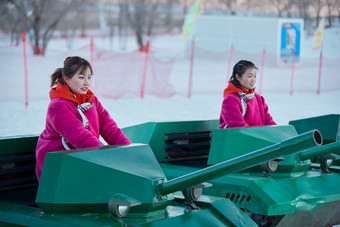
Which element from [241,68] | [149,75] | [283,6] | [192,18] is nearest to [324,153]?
[241,68]

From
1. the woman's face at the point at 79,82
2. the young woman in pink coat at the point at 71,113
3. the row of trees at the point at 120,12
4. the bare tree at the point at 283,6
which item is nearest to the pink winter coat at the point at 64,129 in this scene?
the young woman in pink coat at the point at 71,113

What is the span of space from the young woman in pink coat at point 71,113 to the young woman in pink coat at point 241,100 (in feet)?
4.77

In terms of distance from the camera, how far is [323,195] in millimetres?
4086

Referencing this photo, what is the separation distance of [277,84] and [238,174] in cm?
1443

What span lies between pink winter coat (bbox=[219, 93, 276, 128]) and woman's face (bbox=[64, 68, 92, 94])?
1.65m

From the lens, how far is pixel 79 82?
3715mm

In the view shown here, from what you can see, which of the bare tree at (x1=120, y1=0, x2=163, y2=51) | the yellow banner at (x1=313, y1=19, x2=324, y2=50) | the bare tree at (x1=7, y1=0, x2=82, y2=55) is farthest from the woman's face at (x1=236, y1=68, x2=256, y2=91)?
the bare tree at (x1=120, y1=0, x2=163, y2=51)

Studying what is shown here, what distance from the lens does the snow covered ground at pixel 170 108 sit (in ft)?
32.3

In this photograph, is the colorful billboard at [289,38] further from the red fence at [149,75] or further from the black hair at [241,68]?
the black hair at [241,68]

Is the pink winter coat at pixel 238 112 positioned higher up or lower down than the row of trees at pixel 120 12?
lower down

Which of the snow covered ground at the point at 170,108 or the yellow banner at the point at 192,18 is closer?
the snow covered ground at the point at 170,108

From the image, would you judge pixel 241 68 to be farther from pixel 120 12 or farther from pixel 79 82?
pixel 120 12

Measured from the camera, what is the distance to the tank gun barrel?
92.5 inches

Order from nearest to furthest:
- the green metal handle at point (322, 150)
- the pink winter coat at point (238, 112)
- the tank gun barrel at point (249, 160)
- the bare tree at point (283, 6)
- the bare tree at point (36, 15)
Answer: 1. the tank gun barrel at point (249, 160)
2. the green metal handle at point (322, 150)
3. the pink winter coat at point (238, 112)
4. the bare tree at point (36, 15)
5. the bare tree at point (283, 6)
